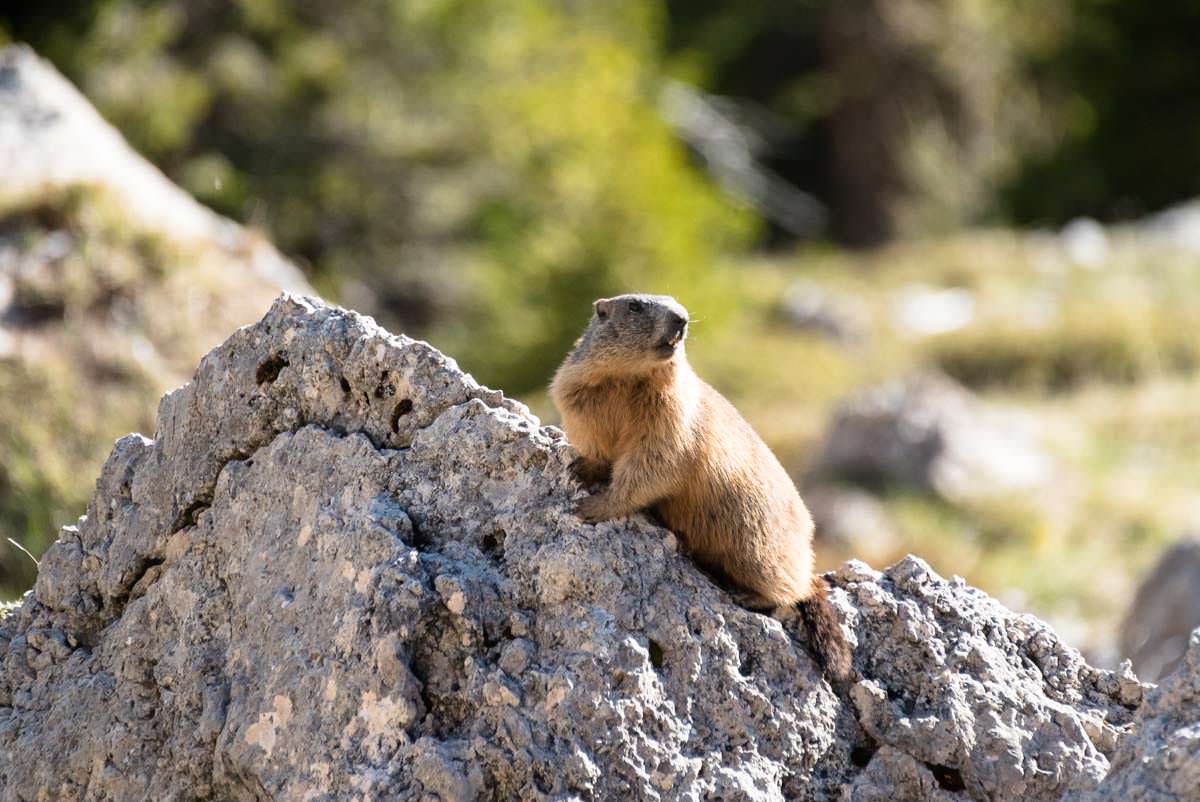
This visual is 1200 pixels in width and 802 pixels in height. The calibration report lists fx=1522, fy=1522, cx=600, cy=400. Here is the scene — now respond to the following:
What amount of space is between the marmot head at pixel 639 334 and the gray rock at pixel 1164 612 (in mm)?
5205

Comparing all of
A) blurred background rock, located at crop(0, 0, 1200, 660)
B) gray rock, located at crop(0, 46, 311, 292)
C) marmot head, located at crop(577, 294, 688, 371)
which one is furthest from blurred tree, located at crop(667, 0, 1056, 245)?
marmot head, located at crop(577, 294, 688, 371)

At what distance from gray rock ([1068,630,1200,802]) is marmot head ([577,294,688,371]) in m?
1.91

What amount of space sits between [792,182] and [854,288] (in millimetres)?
9802

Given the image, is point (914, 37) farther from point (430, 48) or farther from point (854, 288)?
point (430, 48)

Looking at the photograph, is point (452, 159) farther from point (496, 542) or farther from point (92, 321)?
point (496, 542)

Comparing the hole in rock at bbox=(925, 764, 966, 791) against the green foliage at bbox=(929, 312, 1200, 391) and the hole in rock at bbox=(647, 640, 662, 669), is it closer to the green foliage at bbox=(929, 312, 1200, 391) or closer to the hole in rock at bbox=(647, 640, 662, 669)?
the hole in rock at bbox=(647, 640, 662, 669)

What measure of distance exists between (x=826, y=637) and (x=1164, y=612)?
6074 mm

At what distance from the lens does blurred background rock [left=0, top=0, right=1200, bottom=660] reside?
372 inches

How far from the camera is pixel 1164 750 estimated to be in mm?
3584

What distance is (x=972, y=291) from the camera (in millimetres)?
26609

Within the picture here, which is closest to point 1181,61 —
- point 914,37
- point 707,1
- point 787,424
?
point 914,37

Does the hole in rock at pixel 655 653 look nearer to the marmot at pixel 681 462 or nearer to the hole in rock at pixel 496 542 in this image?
the marmot at pixel 681 462

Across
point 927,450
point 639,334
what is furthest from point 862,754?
point 927,450

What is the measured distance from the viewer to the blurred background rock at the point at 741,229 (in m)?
9.46
